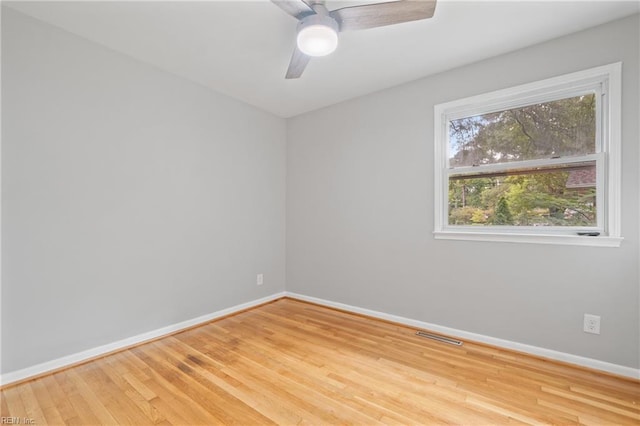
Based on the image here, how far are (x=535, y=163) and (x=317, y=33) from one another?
6.59 feet

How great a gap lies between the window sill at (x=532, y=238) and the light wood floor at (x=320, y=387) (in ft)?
3.01

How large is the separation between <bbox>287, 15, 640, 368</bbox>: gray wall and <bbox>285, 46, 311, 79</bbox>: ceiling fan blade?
47.5 inches

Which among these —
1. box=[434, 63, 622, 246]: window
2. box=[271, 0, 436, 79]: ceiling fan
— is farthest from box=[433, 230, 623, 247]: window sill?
box=[271, 0, 436, 79]: ceiling fan

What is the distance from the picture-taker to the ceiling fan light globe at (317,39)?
1.74 metres

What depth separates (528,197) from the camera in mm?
2432

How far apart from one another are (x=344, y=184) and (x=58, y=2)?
2.77 m

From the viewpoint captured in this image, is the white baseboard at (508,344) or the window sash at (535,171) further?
the window sash at (535,171)

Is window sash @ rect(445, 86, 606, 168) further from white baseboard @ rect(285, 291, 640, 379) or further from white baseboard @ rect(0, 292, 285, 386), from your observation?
white baseboard @ rect(0, 292, 285, 386)

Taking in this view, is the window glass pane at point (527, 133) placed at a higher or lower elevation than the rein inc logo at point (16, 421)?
higher

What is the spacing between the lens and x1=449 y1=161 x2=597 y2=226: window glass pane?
2.21 meters

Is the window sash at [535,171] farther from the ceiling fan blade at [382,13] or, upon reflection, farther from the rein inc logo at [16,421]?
the rein inc logo at [16,421]

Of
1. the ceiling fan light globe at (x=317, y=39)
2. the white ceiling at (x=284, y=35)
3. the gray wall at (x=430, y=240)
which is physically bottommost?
the gray wall at (x=430, y=240)

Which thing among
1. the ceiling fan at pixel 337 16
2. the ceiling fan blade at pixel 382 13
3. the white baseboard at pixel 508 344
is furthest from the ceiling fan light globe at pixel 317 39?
the white baseboard at pixel 508 344

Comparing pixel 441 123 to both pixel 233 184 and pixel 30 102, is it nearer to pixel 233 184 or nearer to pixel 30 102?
pixel 233 184
